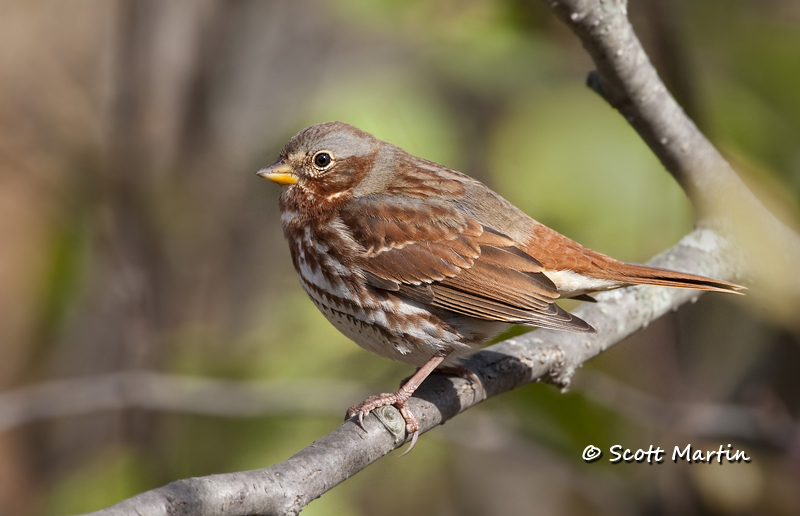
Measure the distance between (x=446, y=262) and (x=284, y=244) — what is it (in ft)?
8.99

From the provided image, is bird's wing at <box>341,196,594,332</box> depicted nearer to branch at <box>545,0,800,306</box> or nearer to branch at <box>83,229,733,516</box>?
branch at <box>83,229,733,516</box>

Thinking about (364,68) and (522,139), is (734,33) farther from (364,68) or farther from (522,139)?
(364,68)

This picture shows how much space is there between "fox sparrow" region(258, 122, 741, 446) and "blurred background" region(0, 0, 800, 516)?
0.43 meters

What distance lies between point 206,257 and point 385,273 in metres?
2.68

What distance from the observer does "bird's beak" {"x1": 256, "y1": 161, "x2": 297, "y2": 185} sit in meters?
3.50

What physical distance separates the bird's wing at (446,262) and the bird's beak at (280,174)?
0.34 meters

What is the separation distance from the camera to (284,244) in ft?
18.8

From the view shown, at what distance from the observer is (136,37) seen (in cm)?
534

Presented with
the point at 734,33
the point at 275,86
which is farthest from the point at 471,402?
the point at 275,86

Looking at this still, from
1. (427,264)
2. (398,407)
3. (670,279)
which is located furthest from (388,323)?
(670,279)

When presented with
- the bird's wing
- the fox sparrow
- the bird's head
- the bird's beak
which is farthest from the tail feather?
the bird's beak

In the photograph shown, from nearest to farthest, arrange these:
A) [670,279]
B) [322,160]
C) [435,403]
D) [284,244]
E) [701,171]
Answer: [670,279], [435,403], [701,171], [322,160], [284,244]

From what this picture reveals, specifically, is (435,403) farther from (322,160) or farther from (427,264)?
(322,160)

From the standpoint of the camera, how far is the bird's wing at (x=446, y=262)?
3043 millimetres
